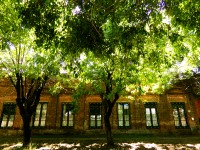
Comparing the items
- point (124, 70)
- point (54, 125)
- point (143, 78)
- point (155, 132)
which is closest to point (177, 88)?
point (155, 132)

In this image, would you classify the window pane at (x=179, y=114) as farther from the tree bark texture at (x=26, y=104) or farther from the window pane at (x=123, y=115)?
the tree bark texture at (x=26, y=104)

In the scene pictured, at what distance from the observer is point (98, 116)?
59.3ft

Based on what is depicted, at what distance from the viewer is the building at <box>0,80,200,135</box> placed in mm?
17547

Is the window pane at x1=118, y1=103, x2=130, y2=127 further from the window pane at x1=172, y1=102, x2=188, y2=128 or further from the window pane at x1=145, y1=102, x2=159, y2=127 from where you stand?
the window pane at x1=172, y1=102, x2=188, y2=128

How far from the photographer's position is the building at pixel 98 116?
17.5m

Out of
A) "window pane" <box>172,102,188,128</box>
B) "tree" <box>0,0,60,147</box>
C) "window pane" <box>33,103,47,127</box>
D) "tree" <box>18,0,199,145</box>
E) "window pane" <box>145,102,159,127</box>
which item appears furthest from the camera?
"window pane" <box>172,102,188,128</box>

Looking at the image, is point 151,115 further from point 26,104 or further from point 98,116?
point 26,104

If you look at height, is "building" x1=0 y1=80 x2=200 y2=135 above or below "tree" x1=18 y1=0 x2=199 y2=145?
below

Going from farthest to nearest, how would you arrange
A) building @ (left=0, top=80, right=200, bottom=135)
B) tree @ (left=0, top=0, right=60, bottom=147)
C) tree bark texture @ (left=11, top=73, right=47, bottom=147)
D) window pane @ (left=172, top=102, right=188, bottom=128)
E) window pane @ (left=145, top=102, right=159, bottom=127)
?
1. window pane @ (left=172, top=102, right=188, bottom=128)
2. window pane @ (left=145, top=102, right=159, bottom=127)
3. building @ (left=0, top=80, right=200, bottom=135)
4. tree bark texture @ (left=11, top=73, right=47, bottom=147)
5. tree @ (left=0, top=0, right=60, bottom=147)

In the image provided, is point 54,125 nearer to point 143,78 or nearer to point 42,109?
point 42,109

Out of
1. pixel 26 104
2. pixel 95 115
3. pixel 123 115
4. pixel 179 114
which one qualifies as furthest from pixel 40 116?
pixel 179 114

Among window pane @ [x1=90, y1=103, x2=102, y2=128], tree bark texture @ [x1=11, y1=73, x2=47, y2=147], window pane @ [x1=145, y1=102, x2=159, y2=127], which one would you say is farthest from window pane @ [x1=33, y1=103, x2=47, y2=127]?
window pane @ [x1=145, y1=102, x2=159, y2=127]

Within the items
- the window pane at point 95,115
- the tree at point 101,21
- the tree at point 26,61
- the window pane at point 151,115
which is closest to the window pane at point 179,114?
the window pane at point 151,115

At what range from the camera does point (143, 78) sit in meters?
11.5
